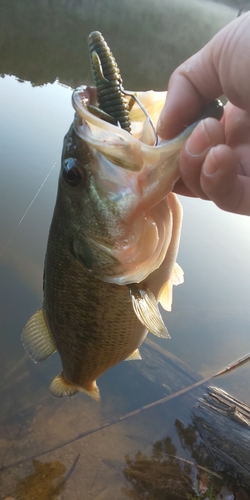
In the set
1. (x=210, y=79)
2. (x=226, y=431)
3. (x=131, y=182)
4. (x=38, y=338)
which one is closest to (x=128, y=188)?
(x=131, y=182)

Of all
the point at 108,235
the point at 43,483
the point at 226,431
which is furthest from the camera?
the point at 226,431

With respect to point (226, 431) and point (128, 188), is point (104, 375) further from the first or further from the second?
point (128, 188)

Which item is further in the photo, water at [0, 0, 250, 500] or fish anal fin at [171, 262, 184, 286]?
water at [0, 0, 250, 500]

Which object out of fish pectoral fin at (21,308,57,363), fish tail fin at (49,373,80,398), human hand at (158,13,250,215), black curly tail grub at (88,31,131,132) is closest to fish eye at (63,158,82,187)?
black curly tail grub at (88,31,131,132)

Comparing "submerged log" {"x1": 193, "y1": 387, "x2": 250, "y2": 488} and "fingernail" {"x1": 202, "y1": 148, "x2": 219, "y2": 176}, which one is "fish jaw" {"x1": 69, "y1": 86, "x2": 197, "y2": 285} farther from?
"submerged log" {"x1": 193, "y1": 387, "x2": 250, "y2": 488}

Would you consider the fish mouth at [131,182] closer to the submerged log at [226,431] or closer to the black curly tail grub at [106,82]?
the black curly tail grub at [106,82]

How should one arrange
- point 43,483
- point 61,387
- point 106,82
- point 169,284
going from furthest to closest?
point 43,483, point 61,387, point 169,284, point 106,82
